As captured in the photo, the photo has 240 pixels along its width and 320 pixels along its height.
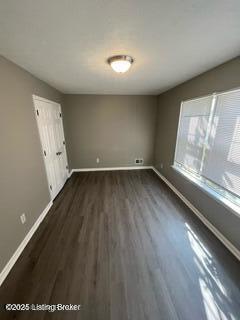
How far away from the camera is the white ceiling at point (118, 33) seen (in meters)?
0.95

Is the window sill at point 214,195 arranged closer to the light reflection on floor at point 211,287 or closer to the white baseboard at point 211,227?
the white baseboard at point 211,227

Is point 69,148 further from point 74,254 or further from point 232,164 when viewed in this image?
point 232,164

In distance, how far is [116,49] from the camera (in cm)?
154

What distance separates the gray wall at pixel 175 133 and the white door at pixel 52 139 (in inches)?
108

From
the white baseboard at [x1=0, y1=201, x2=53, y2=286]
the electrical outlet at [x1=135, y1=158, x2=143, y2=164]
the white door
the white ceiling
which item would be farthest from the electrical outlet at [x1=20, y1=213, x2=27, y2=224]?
the electrical outlet at [x1=135, y1=158, x2=143, y2=164]

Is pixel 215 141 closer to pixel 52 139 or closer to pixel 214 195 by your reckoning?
pixel 214 195

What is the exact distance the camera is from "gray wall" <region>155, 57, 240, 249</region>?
1.79 metres

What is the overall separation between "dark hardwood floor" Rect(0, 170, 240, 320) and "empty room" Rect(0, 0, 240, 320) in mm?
11

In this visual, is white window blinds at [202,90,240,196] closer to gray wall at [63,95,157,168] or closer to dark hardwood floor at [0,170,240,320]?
dark hardwood floor at [0,170,240,320]

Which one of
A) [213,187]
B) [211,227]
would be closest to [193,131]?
[213,187]

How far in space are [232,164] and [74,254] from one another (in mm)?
2355

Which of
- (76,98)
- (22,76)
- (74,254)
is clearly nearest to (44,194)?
(74,254)

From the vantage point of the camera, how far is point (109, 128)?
4379 millimetres

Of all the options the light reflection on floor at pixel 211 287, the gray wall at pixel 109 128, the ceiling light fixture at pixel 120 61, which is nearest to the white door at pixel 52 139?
the gray wall at pixel 109 128
